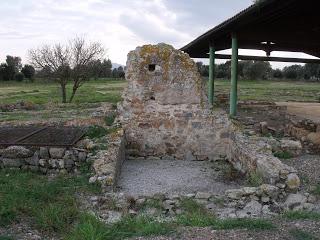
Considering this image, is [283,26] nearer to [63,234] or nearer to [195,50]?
[195,50]

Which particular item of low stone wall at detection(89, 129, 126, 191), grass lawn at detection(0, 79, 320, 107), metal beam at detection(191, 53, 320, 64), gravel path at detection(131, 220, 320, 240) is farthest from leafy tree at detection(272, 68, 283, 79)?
gravel path at detection(131, 220, 320, 240)

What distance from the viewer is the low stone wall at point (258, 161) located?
23.5 feet

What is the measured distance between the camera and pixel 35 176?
796cm

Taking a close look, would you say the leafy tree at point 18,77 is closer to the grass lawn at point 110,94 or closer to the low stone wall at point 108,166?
the grass lawn at point 110,94

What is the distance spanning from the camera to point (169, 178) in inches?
352

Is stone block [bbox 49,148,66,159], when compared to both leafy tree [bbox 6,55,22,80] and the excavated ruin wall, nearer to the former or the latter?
the excavated ruin wall

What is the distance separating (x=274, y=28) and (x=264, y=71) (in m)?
38.1

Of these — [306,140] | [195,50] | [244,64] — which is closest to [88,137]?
[306,140]

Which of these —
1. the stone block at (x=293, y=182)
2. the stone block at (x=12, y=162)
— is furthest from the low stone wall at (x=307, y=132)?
the stone block at (x=12, y=162)

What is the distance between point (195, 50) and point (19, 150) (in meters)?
14.8

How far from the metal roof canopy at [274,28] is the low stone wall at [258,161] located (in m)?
3.15

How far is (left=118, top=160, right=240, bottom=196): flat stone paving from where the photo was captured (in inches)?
317

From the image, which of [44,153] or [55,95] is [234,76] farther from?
[55,95]

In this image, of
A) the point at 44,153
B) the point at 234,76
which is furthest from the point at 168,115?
the point at 234,76
